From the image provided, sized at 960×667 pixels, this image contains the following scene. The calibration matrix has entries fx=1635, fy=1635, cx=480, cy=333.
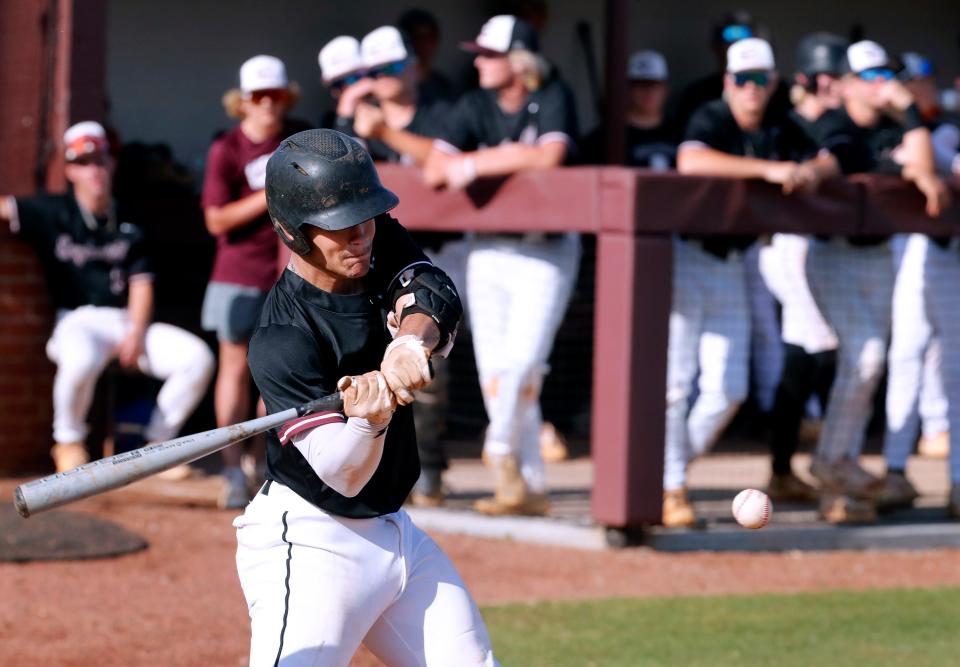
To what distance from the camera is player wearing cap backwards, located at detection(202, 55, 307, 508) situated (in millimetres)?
7695

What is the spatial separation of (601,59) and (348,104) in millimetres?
4114

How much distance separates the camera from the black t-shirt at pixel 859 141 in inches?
302

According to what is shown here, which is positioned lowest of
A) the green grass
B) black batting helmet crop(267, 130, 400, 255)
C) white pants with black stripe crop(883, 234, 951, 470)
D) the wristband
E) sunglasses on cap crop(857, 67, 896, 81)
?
the green grass

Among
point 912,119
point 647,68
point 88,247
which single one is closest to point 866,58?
point 912,119

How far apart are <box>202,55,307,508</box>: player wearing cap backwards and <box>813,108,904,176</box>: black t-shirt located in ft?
8.51

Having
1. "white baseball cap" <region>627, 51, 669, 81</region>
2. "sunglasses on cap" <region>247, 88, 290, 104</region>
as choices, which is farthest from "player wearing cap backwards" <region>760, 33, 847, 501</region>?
"sunglasses on cap" <region>247, 88, 290, 104</region>

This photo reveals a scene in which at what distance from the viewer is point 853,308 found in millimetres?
7625

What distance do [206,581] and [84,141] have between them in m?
2.52

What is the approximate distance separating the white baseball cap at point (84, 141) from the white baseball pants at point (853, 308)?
346 cm

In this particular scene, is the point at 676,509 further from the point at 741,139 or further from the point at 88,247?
the point at 88,247

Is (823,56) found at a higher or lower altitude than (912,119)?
higher

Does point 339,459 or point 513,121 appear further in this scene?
point 513,121

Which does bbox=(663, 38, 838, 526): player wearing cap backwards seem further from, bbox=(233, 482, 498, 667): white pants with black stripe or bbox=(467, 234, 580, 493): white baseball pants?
bbox=(233, 482, 498, 667): white pants with black stripe

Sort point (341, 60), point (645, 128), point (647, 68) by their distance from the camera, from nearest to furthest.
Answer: point (341, 60) < point (645, 128) < point (647, 68)
